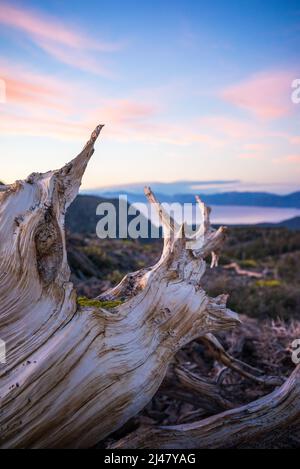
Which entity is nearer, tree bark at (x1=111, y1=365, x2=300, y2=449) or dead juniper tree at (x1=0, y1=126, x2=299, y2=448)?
dead juniper tree at (x1=0, y1=126, x2=299, y2=448)

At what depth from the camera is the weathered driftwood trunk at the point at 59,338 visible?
10.6ft

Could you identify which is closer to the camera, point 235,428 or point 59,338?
point 59,338

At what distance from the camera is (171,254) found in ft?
13.7

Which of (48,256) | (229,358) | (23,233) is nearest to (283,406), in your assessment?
(229,358)

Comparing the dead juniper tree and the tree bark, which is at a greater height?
the dead juniper tree

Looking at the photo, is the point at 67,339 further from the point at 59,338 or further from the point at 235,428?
the point at 235,428

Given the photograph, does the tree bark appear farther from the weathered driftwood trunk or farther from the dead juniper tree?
the weathered driftwood trunk

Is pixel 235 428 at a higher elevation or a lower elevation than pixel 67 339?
lower

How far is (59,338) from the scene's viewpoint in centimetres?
335

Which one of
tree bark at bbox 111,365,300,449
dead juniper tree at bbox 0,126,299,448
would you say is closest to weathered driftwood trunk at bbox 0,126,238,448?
dead juniper tree at bbox 0,126,299,448

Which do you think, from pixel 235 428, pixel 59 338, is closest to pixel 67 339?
pixel 59 338

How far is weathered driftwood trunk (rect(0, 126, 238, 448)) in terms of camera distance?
3.23 m
